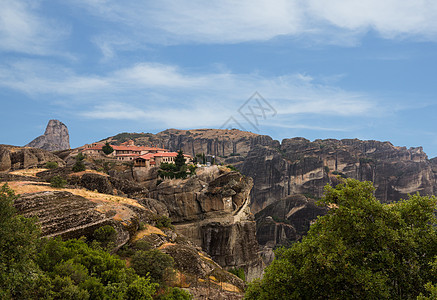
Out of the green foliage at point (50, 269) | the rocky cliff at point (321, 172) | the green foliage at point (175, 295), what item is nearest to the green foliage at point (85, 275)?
the green foliage at point (50, 269)

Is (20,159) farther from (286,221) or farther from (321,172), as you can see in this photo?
(321,172)

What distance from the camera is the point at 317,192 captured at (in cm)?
15412

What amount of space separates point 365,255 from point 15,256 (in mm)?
19144

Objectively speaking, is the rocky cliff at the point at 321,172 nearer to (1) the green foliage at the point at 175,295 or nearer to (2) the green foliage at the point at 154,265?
(2) the green foliage at the point at 154,265

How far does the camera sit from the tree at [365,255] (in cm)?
1461

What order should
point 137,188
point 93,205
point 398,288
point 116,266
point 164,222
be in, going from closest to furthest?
1. point 398,288
2. point 116,266
3. point 93,205
4. point 164,222
5. point 137,188

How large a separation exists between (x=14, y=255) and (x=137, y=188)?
46.3 meters

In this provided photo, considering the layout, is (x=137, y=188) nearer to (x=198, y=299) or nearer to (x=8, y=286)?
(x=198, y=299)

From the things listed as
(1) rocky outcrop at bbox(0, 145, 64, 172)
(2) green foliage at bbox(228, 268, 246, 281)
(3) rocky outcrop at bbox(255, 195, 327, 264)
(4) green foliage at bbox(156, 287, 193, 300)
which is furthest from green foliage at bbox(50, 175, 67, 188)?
(3) rocky outcrop at bbox(255, 195, 327, 264)

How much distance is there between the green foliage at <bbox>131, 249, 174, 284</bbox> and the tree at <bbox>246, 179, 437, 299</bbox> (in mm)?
15616

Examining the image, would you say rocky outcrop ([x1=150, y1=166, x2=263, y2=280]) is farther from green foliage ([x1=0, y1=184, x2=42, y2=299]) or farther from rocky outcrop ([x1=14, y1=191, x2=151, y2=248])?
green foliage ([x1=0, y1=184, x2=42, y2=299])

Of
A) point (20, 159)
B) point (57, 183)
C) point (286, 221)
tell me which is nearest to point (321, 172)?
point (286, 221)

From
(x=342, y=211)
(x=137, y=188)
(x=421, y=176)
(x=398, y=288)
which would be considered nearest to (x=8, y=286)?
(x=342, y=211)

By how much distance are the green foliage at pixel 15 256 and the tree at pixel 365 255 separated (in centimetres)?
1310
